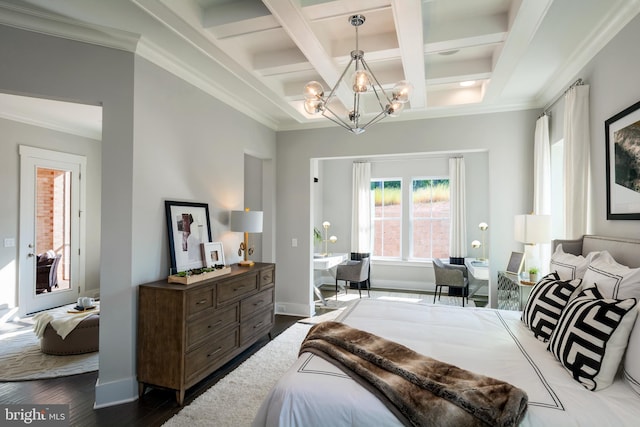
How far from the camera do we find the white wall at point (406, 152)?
3.97 meters

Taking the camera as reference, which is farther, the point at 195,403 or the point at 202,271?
the point at 202,271

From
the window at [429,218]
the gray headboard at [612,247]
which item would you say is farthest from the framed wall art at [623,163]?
the window at [429,218]

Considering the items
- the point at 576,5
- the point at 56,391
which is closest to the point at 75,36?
the point at 56,391

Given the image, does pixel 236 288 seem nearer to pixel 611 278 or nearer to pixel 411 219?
pixel 611 278

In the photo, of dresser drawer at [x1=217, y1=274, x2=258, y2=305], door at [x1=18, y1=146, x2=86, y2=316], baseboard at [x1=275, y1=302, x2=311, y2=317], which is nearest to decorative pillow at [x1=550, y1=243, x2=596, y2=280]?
dresser drawer at [x1=217, y1=274, x2=258, y2=305]

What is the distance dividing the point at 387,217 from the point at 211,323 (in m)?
4.78

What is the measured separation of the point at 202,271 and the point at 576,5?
346 cm

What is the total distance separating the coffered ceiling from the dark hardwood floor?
Answer: 2870mm

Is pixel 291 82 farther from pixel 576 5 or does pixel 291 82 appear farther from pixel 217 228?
pixel 576 5

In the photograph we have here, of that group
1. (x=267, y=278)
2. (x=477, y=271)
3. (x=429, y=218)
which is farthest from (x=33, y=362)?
(x=429, y=218)

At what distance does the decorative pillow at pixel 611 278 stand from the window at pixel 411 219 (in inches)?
179

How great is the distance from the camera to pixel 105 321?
101 inches

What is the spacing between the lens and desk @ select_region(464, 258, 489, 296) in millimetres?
4887

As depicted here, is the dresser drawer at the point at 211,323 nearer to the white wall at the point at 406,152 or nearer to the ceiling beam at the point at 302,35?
the white wall at the point at 406,152
